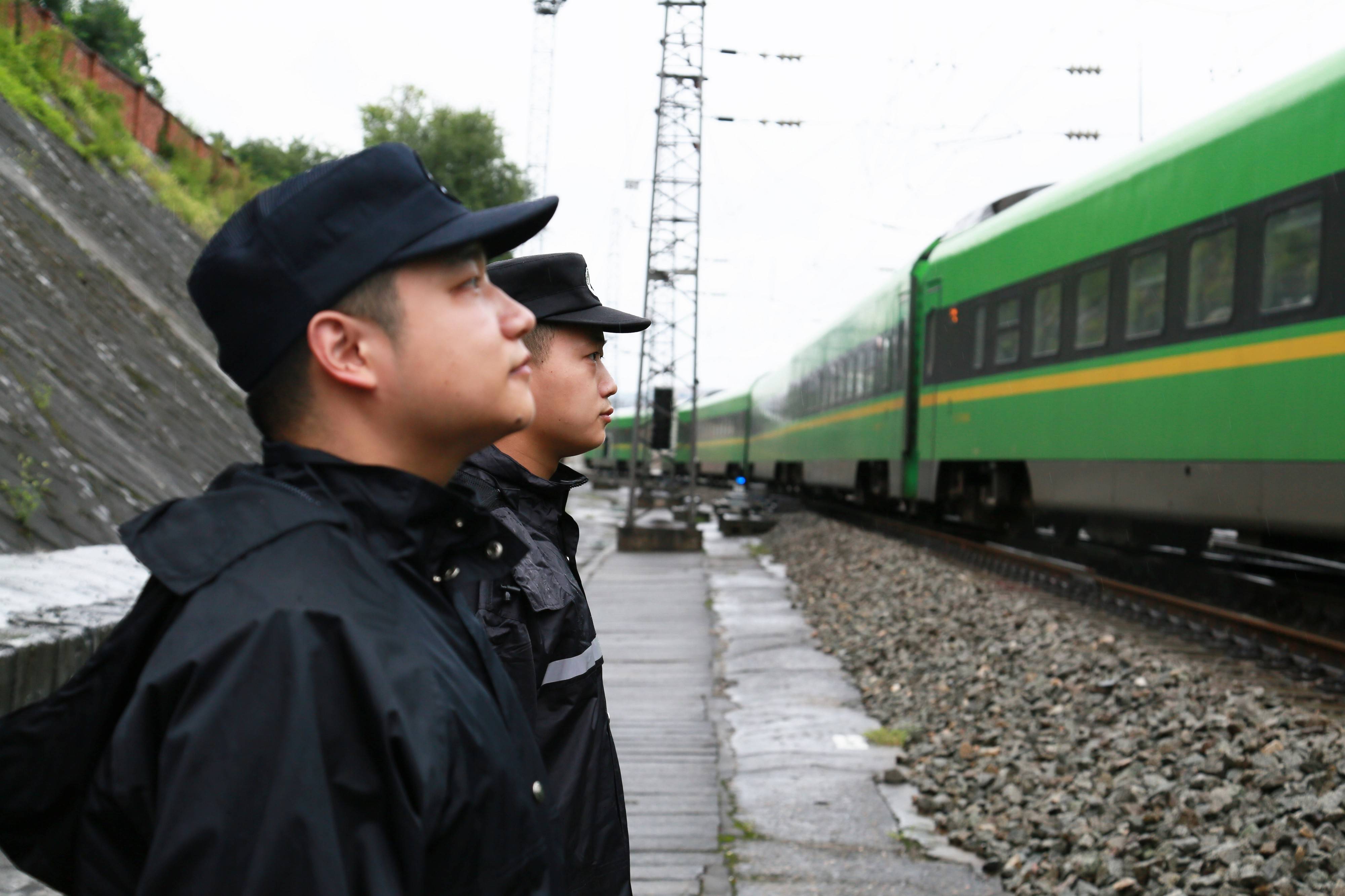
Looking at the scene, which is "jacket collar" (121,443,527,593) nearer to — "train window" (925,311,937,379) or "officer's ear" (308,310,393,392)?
"officer's ear" (308,310,393,392)

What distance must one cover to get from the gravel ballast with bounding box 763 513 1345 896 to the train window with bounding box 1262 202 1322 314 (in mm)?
2266

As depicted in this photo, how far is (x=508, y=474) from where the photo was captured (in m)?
2.47

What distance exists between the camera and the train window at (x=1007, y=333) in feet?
40.7

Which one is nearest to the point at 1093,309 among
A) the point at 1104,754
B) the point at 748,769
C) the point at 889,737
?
the point at 889,737

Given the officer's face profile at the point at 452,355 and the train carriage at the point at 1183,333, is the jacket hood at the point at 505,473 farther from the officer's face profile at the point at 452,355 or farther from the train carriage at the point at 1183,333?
the train carriage at the point at 1183,333

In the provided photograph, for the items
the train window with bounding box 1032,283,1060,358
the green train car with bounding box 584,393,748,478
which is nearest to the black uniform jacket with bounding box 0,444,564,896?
the train window with bounding box 1032,283,1060,358

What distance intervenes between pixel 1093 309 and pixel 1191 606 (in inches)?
109

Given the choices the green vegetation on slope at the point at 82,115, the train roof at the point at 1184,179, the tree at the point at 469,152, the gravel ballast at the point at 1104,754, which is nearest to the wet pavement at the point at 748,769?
the gravel ballast at the point at 1104,754

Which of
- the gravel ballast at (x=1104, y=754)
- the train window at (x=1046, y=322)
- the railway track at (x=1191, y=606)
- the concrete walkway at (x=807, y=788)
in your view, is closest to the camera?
the gravel ballast at (x=1104, y=754)

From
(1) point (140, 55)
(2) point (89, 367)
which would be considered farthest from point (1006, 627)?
(1) point (140, 55)

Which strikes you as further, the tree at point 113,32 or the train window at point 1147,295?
the tree at point 113,32

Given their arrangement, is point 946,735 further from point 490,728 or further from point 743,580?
point 743,580

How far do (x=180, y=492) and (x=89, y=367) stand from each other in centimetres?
163

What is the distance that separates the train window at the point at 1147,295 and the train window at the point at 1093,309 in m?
0.37
